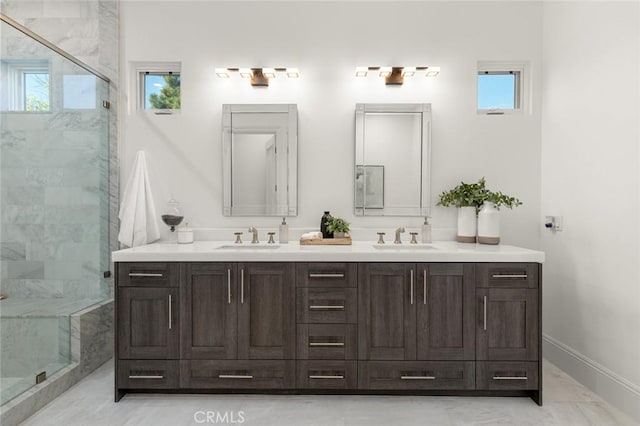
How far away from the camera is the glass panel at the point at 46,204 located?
214 centimetres

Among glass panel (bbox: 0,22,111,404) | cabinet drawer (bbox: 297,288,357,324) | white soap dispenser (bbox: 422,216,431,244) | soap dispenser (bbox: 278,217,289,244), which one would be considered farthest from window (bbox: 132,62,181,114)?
white soap dispenser (bbox: 422,216,431,244)

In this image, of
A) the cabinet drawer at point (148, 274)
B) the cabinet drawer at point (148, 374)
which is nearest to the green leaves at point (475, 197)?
the cabinet drawer at point (148, 274)

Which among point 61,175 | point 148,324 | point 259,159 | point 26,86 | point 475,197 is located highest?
point 26,86

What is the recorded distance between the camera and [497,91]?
111 inches

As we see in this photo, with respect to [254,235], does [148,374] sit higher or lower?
lower

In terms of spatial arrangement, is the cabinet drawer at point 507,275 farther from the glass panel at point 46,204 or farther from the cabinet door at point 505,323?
the glass panel at point 46,204

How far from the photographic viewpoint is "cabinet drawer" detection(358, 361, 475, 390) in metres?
2.08

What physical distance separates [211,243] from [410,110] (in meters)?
1.80

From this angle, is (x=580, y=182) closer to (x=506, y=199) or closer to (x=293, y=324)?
(x=506, y=199)

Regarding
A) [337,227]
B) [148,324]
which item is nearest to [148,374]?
[148,324]

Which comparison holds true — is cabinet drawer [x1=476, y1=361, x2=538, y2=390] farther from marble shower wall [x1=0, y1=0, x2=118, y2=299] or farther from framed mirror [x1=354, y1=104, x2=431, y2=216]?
marble shower wall [x1=0, y1=0, x2=118, y2=299]

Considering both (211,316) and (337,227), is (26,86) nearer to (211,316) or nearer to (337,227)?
(211,316)

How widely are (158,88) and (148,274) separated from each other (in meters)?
1.58

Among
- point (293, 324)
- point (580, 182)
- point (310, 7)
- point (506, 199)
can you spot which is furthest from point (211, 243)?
point (580, 182)
